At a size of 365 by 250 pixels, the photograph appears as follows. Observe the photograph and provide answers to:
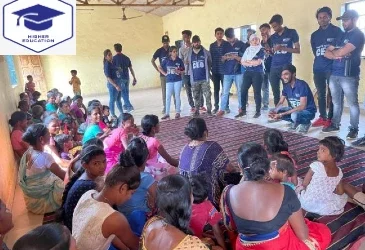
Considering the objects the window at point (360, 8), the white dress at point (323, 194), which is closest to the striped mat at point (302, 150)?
the white dress at point (323, 194)

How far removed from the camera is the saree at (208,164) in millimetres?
2309

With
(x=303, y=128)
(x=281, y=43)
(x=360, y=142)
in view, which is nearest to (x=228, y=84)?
(x=281, y=43)

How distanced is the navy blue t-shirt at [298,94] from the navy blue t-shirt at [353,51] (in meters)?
0.43

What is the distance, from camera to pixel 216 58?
20.1 feet

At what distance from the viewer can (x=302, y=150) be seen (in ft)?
12.6

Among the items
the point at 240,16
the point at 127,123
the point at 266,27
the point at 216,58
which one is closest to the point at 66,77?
the point at 240,16

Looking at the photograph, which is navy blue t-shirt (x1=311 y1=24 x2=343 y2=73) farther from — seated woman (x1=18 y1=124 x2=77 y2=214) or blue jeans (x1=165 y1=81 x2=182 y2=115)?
seated woman (x1=18 y1=124 x2=77 y2=214)

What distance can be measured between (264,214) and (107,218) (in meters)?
0.66

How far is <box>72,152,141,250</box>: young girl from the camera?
146 cm

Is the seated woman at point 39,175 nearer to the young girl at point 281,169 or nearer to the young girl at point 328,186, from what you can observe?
the young girl at point 281,169

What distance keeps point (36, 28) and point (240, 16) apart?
7.21 m

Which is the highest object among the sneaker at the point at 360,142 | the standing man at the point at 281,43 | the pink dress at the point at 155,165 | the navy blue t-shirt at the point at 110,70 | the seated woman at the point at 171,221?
the standing man at the point at 281,43

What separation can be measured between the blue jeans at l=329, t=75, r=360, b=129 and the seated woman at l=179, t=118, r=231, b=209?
2328mm

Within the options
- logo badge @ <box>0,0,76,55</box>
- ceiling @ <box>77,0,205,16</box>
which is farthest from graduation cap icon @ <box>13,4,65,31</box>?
ceiling @ <box>77,0,205,16</box>
